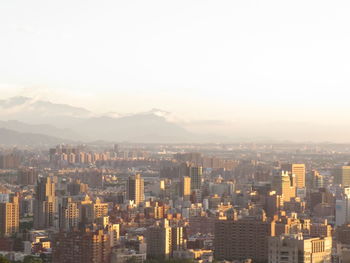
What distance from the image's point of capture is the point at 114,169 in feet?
163

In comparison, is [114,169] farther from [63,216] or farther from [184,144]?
[63,216]

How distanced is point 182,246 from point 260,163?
83.8 ft

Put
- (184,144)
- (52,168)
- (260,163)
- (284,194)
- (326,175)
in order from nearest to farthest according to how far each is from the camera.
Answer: (284,194) → (326,175) → (260,163) → (52,168) → (184,144)

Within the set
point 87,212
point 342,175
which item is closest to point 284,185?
point 342,175

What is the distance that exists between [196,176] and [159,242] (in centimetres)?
2174

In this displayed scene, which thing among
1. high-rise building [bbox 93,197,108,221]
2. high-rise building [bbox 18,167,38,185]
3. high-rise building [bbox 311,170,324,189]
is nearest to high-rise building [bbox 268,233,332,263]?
high-rise building [bbox 93,197,108,221]

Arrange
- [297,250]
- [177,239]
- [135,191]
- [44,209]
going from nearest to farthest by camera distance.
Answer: [297,250]
[177,239]
[44,209]
[135,191]

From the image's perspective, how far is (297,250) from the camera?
1445cm

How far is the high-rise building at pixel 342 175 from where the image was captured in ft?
135

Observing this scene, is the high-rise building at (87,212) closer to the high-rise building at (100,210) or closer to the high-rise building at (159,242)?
the high-rise building at (100,210)

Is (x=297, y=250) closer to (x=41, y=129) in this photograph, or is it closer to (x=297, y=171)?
(x=297, y=171)

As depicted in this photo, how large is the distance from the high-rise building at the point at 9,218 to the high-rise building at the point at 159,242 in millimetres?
5512

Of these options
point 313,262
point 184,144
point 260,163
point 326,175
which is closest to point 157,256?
point 313,262

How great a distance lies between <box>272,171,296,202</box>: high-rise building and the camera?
33800mm
